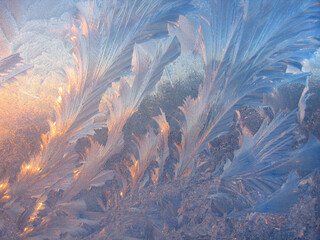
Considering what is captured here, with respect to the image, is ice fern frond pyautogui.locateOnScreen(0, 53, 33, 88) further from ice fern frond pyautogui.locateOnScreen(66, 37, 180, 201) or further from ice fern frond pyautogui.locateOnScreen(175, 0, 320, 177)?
ice fern frond pyautogui.locateOnScreen(175, 0, 320, 177)

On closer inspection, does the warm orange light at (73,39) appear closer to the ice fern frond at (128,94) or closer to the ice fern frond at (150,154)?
the ice fern frond at (128,94)

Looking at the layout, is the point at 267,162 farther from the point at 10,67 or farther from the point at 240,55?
the point at 10,67

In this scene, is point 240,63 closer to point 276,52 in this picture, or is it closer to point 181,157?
point 276,52

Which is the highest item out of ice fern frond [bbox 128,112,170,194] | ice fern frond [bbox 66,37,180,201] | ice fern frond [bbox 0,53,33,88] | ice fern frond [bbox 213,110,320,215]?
ice fern frond [bbox 0,53,33,88]

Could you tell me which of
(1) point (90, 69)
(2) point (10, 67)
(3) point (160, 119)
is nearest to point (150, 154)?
(3) point (160, 119)

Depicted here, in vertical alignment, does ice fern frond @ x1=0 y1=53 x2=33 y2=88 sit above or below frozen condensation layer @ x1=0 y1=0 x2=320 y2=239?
above

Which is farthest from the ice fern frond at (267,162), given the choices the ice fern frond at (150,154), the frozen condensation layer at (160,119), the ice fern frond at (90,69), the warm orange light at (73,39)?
the warm orange light at (73,39)

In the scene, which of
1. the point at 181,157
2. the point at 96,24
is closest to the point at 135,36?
the point at 96,24

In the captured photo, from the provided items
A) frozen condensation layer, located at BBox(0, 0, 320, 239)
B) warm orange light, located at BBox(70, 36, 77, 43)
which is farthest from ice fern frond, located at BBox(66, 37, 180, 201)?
warm orange light, located at BBox(70, 36, 77, 43)

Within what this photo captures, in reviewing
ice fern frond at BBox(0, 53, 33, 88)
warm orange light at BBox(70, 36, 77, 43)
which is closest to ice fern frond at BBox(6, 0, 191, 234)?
warm orange light at BBox(70, 36, 77, 43)
